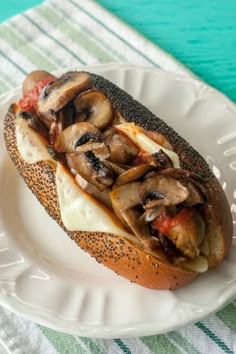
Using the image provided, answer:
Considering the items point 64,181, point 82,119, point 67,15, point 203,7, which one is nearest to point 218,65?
point 203,7

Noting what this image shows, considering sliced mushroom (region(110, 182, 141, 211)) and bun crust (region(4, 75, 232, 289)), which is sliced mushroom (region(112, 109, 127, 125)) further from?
sliced mushroom (region(110, 182, 141, 211))

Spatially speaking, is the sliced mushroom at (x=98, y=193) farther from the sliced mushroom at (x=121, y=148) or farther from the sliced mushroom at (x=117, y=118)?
the sliced mushroom at (x=117, y=118)

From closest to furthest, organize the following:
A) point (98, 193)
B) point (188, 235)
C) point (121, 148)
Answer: point (188, 235)
point (98, 193)
point (121, 148)

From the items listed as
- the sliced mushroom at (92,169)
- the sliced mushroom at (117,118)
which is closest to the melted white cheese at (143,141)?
the sliced mushroom at (117,118)

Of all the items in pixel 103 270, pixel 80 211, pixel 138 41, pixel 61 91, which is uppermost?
pixel 61 91

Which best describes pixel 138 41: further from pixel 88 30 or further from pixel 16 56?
pixel 16 56

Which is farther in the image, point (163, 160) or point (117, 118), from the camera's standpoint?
point (117, 118)

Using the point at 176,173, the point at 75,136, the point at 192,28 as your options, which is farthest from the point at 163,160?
the point at 192,28
